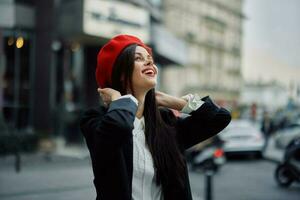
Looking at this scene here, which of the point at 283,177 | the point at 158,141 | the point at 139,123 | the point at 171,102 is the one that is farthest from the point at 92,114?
the point at 283,177

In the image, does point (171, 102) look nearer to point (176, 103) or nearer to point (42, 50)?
→ point (176, 103)

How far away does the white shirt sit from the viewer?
194 cm

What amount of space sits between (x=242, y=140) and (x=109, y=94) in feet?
41.4

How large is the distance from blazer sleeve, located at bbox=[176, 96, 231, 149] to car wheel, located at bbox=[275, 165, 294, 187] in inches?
306

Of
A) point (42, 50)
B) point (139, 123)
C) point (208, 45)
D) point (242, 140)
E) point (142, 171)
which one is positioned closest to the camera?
point (142, 171)

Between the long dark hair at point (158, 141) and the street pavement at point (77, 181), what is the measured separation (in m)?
5.89

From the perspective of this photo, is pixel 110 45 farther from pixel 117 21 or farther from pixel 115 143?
pixel 117 21

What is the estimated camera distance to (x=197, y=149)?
12.0 meters

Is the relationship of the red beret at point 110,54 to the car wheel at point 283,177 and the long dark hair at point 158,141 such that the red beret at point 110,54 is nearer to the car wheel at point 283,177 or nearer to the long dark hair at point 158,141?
the long dark hair at point 158,141

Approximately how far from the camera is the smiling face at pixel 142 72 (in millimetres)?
1979

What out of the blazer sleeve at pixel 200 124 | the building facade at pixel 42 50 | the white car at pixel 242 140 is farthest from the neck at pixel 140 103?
the building facade at pixel 42 50

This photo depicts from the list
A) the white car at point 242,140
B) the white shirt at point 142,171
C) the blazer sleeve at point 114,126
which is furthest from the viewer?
the white car at point 242,140

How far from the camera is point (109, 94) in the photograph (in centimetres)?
201

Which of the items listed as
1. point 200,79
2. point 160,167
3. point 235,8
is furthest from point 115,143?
point 235,8
